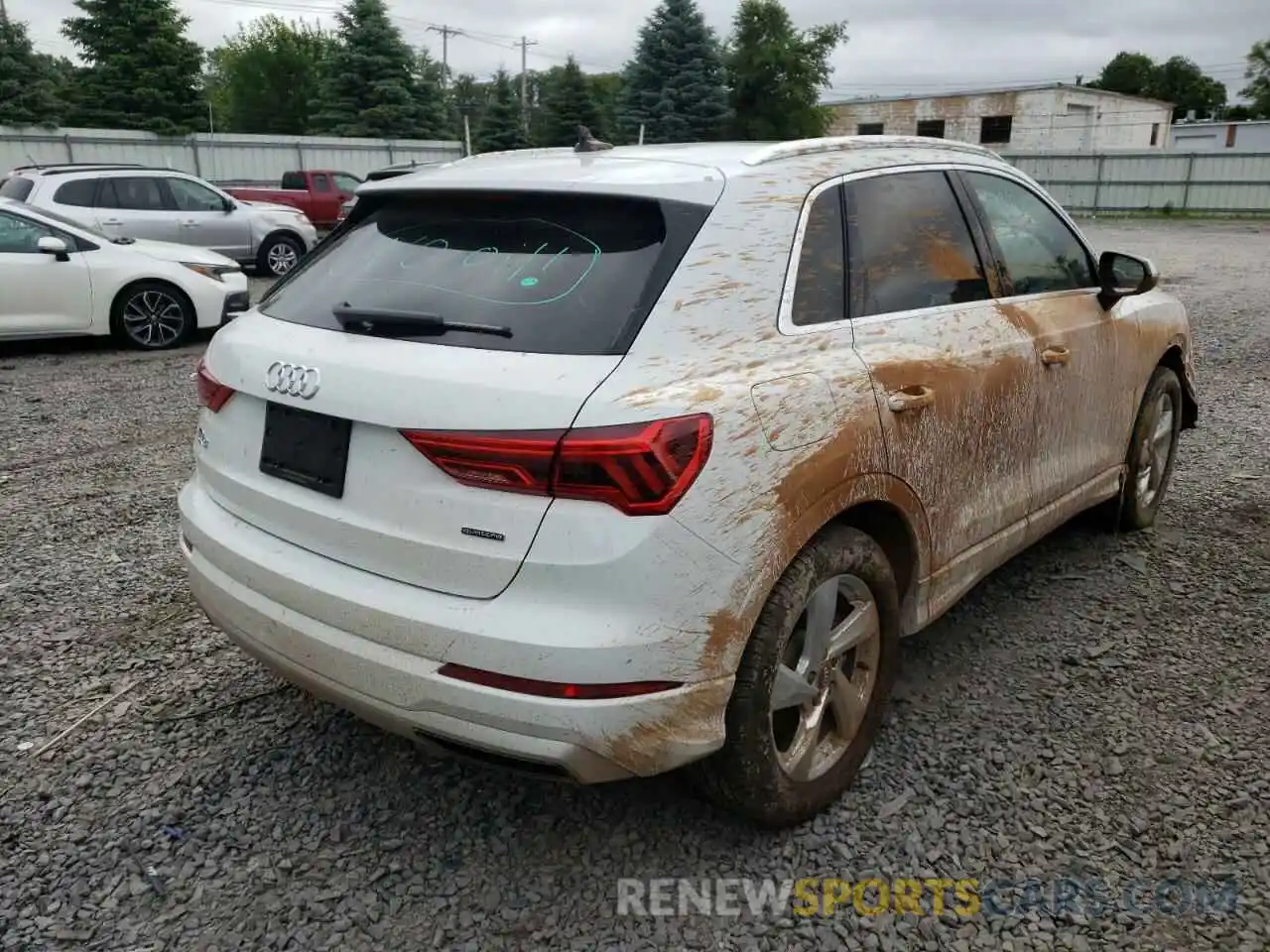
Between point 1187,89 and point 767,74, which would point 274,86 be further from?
point 1187,89

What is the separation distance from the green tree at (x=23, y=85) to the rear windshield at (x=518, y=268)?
38.7 meters

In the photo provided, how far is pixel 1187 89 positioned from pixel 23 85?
84.3 m

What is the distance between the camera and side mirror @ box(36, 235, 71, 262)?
9367 mm

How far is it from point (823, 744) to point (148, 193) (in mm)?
14685

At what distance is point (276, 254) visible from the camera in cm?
1630

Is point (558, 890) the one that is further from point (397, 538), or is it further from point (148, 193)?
point (148, 193)

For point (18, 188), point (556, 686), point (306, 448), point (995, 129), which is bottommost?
point (556, 686)

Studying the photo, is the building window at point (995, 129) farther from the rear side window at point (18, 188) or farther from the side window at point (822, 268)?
the side window at point (822, 268)

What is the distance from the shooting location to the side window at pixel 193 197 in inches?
591

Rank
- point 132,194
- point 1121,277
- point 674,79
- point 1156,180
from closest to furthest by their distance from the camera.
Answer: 1. point 1121,277
2. point 132,194
3. point 1156,180
4. point 674,79

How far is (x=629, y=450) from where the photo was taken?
2.16 meters

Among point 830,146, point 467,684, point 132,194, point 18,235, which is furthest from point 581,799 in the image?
point 132,194

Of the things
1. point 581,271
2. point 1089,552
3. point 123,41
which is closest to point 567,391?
point 581,271

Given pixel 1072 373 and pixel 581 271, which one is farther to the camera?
pixel 1072 373
